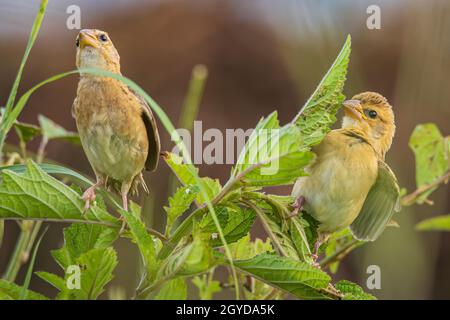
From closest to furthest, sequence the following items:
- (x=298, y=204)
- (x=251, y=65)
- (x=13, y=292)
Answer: (x=13, y=292), (x=298, y=204), (x=251, y=65)

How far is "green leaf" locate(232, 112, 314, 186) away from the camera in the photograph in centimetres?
83

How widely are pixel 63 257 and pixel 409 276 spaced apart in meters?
1.85

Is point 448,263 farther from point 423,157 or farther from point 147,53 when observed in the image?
point 423,157

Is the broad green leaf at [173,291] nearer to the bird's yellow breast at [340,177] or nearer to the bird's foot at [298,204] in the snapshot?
the bird's foot at [298,204]

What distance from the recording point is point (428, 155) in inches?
58.4

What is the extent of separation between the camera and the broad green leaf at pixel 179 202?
0.97 metres

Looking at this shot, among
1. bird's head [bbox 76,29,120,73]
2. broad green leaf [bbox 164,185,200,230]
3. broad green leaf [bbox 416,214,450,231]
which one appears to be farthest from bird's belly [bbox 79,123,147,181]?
broad green leaf [bbox 416,214,450,231]

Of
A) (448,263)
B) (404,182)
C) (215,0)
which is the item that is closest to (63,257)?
(404,182)

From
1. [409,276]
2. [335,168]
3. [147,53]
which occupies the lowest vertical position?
[409,276]

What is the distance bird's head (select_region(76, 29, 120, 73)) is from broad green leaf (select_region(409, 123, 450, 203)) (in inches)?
23.7

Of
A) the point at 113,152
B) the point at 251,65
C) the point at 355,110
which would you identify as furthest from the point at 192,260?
the point at 251,65

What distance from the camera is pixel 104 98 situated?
4.37 feet

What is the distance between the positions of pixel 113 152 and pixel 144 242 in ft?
1.54

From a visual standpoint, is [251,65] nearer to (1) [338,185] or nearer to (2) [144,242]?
(1) [338,185]
